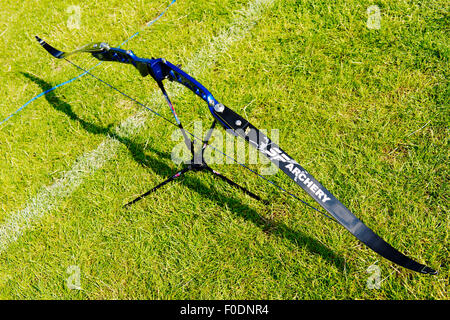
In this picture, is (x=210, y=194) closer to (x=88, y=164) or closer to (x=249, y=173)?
(x=249, y=173)

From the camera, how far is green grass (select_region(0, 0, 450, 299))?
321cm

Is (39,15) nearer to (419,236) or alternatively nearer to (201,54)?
(201,54)

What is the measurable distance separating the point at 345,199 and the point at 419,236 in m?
0.72

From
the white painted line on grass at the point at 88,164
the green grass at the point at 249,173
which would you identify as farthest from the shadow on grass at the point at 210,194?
the white painted line on grass at the point at 88,164

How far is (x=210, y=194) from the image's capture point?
373cm

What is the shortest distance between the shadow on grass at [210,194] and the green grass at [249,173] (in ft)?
0.05

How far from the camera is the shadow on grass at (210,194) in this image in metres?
3.23

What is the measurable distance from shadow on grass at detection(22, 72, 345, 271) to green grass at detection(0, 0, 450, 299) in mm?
14

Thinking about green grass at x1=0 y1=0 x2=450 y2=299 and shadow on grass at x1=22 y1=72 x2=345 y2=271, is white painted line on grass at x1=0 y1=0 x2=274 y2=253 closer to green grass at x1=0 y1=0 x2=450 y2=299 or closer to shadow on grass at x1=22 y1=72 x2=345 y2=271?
green grass at x1=0 y1=0 x2=450 y2=299

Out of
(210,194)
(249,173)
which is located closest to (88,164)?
(210,194)

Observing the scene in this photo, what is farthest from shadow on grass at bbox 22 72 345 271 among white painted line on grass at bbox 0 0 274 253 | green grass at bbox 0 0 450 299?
white painted line on grass at bbox 0 0 274 253

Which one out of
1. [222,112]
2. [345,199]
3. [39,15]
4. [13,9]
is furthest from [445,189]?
[13,9]

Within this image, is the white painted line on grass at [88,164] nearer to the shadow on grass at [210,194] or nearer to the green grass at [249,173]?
the green grass at [249,173]

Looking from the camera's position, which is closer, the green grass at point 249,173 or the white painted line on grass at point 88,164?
the green grass at point 249,173
